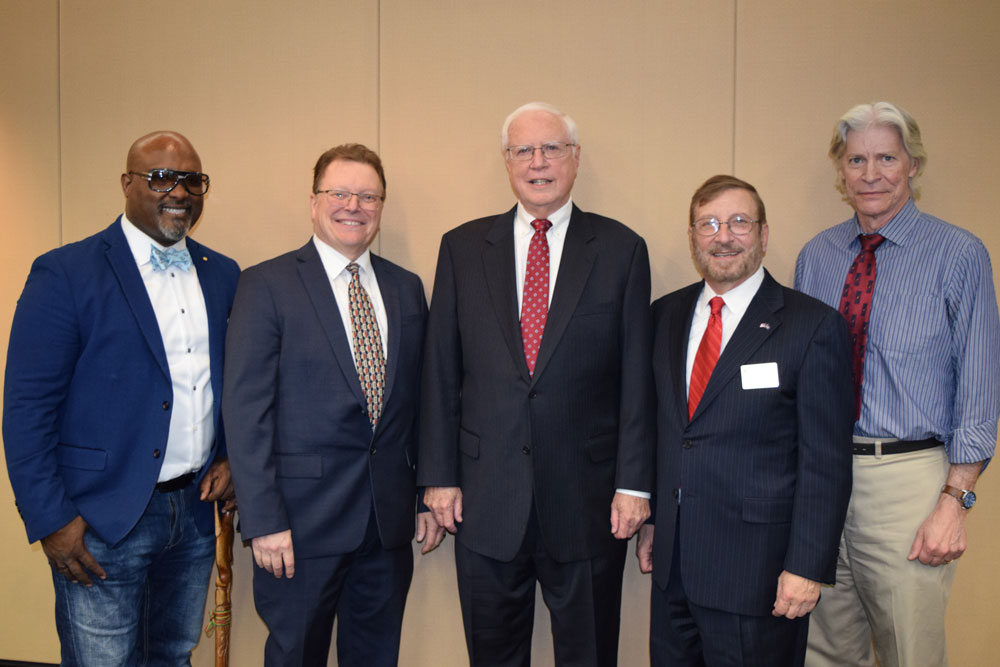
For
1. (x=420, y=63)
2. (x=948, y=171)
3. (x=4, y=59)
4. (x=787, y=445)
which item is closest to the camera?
(x=787, y=445)

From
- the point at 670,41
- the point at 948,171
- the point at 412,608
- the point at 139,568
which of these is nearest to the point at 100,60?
the point at 139,568

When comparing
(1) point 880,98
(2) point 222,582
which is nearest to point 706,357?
(1) point 880,98

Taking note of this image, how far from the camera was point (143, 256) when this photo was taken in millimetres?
2299

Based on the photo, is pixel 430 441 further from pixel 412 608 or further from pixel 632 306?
pixel 412 608

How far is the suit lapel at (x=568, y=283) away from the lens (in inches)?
87.5

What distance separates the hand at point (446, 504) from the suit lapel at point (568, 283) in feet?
1.69

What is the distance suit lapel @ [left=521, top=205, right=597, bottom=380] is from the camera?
87.5 inches

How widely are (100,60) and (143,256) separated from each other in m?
1.59

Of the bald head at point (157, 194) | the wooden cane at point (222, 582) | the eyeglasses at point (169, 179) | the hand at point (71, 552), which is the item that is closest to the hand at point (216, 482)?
the wooden cane at point (222, 582)

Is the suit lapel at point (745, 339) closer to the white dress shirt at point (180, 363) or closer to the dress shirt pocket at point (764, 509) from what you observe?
the dress shirt pocket at point (764, 509)

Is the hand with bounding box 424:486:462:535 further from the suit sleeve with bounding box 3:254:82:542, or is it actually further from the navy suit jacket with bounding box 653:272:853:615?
the suit sleeve with bounding box 3:254:82:542

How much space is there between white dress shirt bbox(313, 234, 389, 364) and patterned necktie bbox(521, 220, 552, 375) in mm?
504

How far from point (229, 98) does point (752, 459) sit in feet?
9.11

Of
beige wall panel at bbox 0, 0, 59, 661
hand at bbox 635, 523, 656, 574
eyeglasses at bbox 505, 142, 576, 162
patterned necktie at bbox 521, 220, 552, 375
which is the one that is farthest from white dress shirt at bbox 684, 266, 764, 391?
beige wall panel at bbox 0, 0, 59, 661
